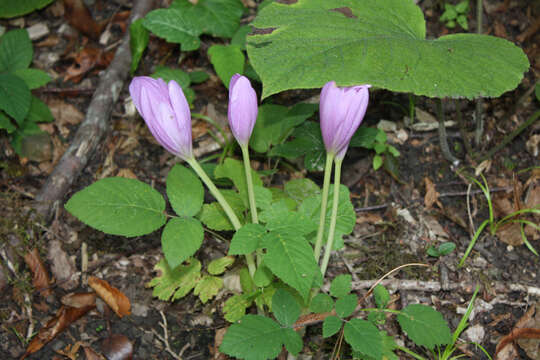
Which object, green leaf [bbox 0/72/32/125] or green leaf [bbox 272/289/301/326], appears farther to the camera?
green leaf [bbox 0/72/32/125]

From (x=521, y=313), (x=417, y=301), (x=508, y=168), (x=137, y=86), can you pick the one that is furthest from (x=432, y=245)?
(x=137, y=86)

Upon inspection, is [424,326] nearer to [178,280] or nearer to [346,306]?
[346,306]

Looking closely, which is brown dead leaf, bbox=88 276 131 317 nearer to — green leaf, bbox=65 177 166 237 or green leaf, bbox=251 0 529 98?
→ green leaf, bbox=65 177 166 237

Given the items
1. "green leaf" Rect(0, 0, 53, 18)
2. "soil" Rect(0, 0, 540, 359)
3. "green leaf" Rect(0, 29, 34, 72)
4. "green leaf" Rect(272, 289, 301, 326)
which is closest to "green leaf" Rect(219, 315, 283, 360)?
"green leaf" Rect(272, 289, 301, 326)

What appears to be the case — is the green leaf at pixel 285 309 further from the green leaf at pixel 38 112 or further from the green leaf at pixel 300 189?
the green leaf at pixel 38 112

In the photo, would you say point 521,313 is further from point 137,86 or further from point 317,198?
point 137,86

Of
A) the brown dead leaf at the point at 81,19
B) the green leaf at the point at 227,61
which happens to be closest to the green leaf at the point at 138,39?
the green leaf at the point at 227,61
